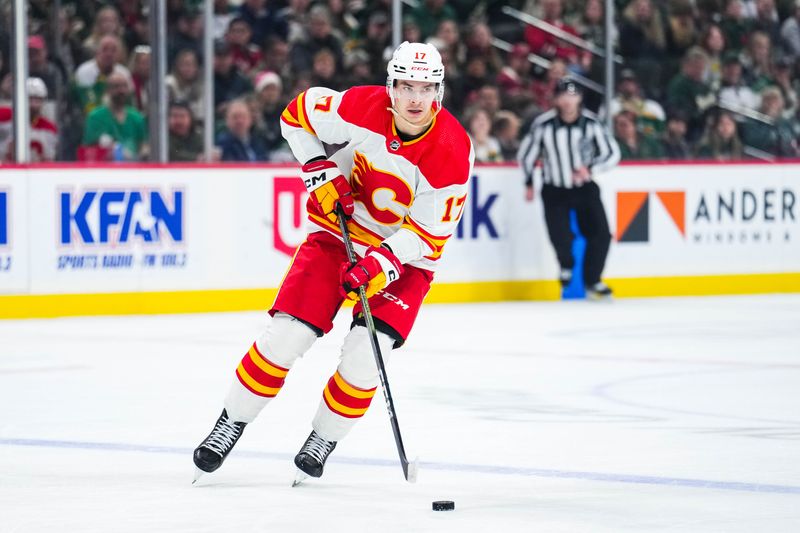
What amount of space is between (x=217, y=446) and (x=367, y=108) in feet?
3.33

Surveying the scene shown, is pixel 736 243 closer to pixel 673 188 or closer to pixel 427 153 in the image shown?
pixel 673 188

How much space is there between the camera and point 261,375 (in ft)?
15.1

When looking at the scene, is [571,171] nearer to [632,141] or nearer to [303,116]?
[632,141]

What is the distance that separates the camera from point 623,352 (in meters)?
8.15

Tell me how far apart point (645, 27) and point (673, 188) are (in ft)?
5.17

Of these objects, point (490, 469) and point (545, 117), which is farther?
point (545, 117)

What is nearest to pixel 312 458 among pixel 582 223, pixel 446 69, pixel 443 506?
pixel 443 506

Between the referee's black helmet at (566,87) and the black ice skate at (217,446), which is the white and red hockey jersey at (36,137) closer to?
the referee's black helmet at (566,87)

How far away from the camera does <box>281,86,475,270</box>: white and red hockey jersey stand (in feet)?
15.2

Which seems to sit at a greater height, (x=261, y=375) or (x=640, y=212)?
(x=261, y=375)

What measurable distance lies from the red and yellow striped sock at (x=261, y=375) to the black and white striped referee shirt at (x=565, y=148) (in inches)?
256

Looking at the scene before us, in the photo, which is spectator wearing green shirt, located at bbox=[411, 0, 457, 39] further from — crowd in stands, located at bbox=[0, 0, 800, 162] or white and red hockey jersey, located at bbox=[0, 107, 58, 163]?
white and red hockey jersey, located at bbox=[0, 107, 58, 163]

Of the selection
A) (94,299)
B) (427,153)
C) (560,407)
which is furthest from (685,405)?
(94,299)

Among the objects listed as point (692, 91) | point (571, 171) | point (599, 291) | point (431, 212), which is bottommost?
point (599, 291)
